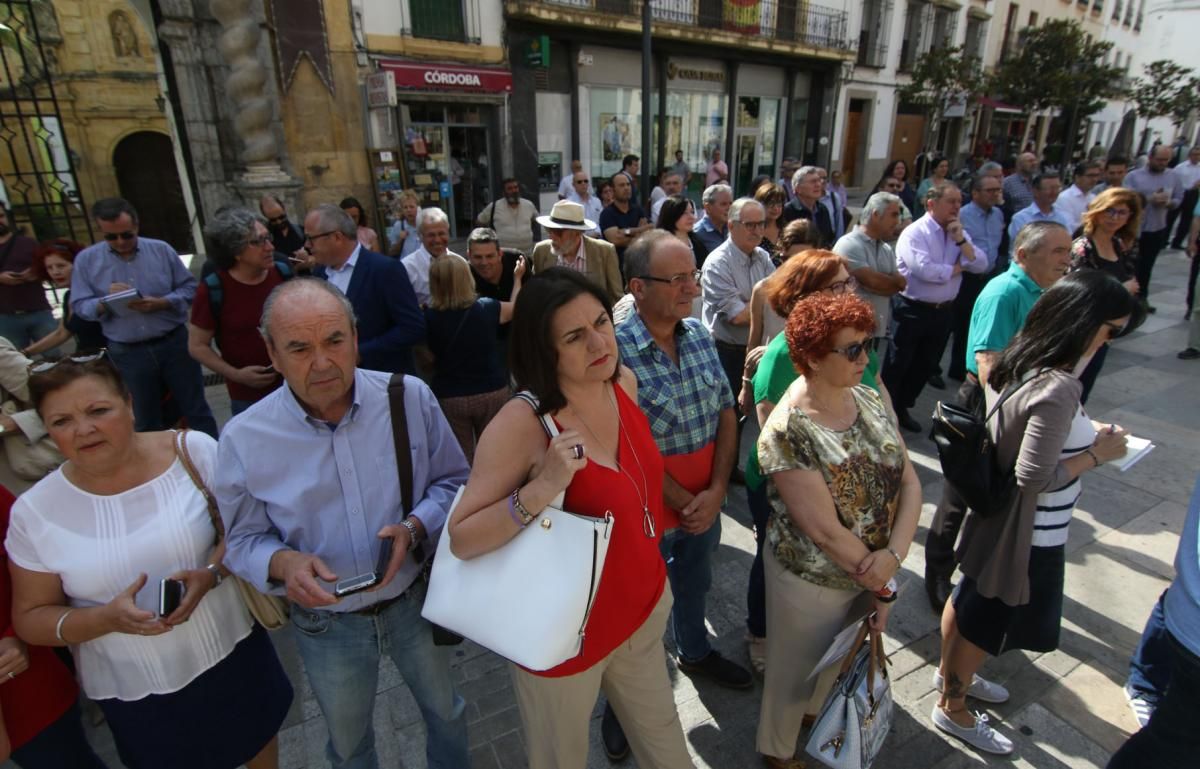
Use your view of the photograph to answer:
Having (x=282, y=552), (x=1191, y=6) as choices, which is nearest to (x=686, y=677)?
(x=282, y=552)

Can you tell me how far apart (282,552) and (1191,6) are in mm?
52481

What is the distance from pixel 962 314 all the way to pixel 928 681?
456 centimetres

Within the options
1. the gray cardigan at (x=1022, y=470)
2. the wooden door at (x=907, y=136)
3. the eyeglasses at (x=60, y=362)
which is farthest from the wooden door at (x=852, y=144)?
the eyeglasses at (x=60, y=362)

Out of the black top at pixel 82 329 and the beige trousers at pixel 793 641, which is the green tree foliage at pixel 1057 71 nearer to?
the beige trousers at pixel 793 641

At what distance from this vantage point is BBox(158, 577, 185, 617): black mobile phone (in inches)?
65.0

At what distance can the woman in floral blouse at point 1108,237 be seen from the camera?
4199 millimetres

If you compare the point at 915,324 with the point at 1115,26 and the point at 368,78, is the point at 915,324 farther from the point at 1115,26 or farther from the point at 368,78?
the point at 1115,26

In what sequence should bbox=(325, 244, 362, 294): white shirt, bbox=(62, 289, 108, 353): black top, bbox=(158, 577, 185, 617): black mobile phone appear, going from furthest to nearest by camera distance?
bbox=(62, 289, 108, 353): black top
bbox=(325, 244, 362, 294): white shirt
bbox=(158, 577, 185, 617): black mobile phone

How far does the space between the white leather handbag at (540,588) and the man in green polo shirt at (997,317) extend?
2324 mm

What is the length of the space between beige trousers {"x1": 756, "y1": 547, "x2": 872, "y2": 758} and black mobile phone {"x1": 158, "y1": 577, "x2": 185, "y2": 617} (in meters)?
1.84

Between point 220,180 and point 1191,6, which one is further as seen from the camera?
point 1191,6

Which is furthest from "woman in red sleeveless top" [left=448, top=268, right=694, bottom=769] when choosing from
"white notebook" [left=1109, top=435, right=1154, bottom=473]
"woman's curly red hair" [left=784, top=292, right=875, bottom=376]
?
"white notebook" [left=1109, top=435, right=1154, bottom=473]

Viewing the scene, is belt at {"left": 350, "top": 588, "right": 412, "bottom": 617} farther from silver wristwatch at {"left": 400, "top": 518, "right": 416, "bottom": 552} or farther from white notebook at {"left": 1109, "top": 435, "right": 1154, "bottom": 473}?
white notebook at {"left": 1109, "top": 435, "right": 1154, "bottom": 473}

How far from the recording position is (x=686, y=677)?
2.85m
